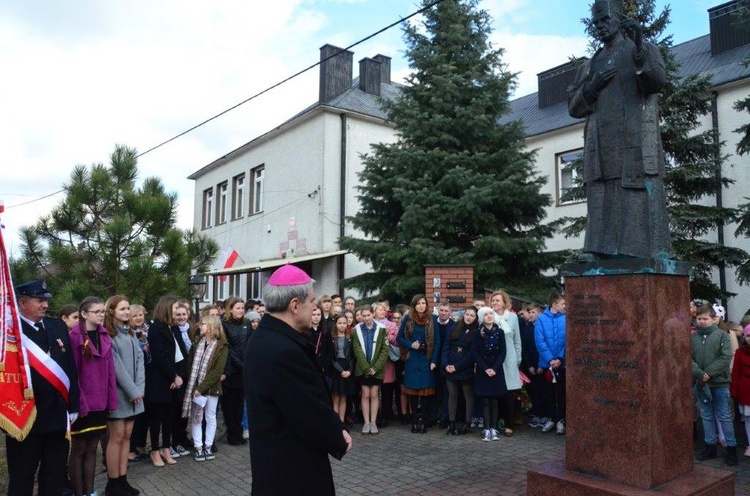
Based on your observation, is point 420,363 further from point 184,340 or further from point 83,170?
point 83,170

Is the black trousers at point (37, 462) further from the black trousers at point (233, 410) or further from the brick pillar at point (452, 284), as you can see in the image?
the brick pillar at point (452, 284)

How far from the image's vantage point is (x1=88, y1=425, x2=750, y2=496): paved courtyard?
20.4 feet

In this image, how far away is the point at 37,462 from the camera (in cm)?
466

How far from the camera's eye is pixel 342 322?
31.0 ft

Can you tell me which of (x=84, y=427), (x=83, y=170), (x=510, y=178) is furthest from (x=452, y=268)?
(x=84, y=427)

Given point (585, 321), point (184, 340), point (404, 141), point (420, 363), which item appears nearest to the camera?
point (585, 321)

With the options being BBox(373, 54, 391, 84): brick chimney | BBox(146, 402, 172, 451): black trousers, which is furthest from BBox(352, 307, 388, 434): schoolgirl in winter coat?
BBox(373, 54, 391, 84): brick chimney

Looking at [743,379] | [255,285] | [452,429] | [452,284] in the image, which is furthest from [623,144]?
[255,285]

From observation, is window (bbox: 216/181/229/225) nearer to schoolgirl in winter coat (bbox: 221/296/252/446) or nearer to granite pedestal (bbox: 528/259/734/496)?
schoolgirl in winter coat (bbox: 221/296/252/446)

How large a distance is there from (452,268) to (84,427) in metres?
8.07

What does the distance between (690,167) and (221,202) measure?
22.7 metres

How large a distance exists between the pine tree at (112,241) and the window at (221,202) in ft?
62.4

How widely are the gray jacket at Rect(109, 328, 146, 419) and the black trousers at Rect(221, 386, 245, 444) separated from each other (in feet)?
5.46

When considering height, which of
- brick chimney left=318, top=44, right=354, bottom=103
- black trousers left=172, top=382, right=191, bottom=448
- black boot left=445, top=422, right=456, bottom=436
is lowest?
black boot left=445, top=422, right=456, bottom=436
